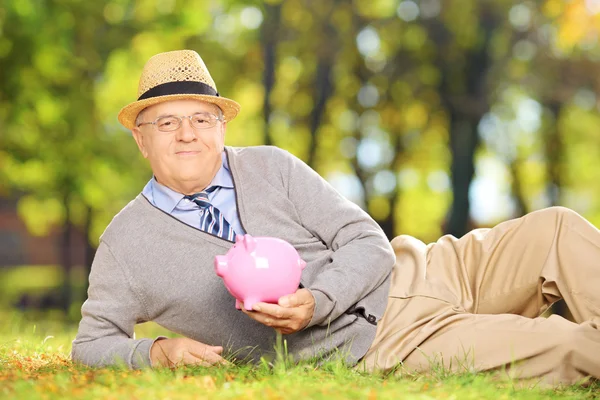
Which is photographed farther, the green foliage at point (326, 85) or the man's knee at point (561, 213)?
the green foliage at point (326, 85)

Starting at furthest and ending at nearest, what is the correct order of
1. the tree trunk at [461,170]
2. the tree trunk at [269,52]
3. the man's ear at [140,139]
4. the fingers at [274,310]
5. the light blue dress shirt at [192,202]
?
1. the tree trunk at [269,52]
2. the tree trunk at [461,170]
3. the man's ear at [140,139]
4. the light blue dress shirt at [192,202]
5. the fingers at [274,310]

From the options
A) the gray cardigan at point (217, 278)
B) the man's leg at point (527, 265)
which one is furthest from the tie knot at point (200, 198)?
the man's leg at point (527, 265)

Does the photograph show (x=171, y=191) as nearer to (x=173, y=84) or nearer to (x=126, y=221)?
(x=126, y=221)

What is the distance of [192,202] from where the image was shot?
4.23 m

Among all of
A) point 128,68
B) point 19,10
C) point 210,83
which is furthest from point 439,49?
point 210,83

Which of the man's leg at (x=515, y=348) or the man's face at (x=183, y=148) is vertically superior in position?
the man's face at (x=183, y=148)

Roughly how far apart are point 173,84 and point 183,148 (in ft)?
1.16

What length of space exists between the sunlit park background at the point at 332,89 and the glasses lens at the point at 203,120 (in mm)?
7057

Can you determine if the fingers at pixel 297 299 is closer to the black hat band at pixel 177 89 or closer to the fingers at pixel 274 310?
the fingers at pixel 274 310

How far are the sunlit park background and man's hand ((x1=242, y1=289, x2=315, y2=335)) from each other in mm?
8055

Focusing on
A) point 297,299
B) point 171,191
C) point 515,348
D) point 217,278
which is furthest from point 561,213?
point 171,191

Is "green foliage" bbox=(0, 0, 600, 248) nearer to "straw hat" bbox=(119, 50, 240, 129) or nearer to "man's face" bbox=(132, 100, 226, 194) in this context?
"straw hat" bbox=(119, 50, 240, 129)

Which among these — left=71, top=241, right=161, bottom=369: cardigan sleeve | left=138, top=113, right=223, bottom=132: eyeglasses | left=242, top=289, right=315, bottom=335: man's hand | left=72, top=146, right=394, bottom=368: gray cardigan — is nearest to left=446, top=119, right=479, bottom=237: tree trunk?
left=72, top=146, right=394, bottom=368: gray cardigan

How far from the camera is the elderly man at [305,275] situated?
3.84m
